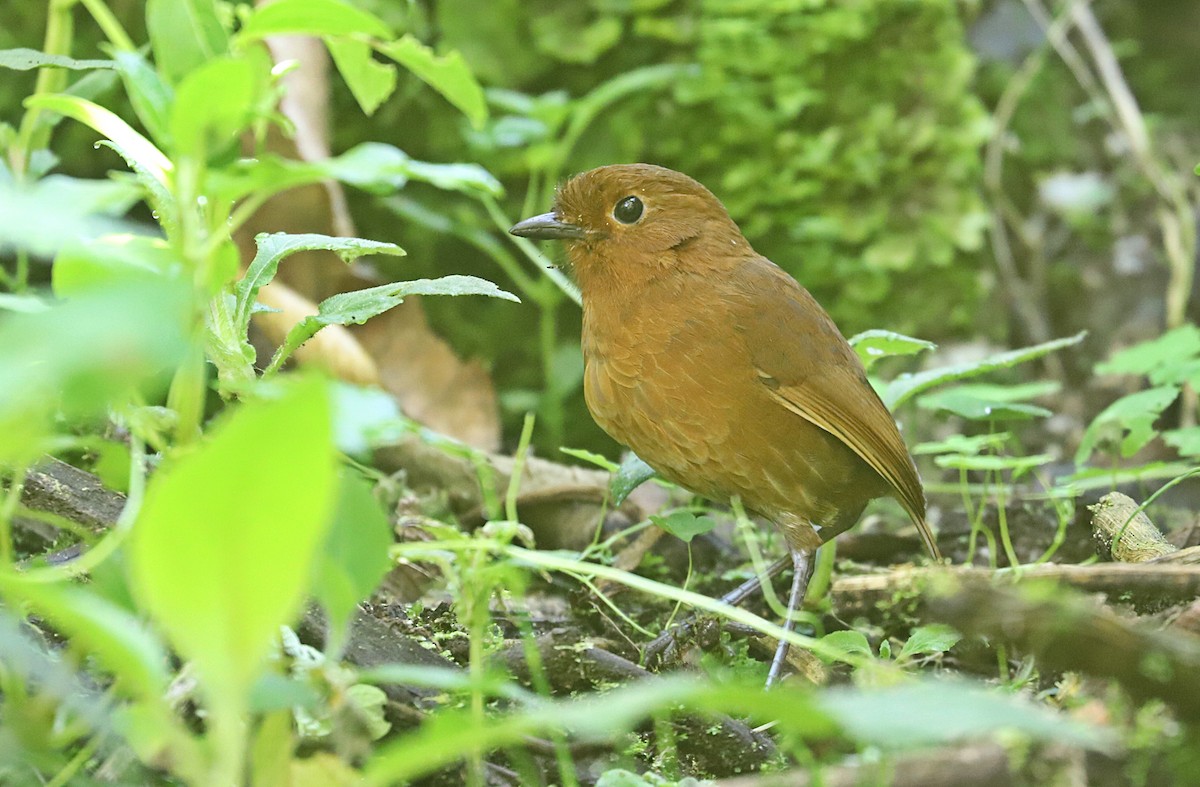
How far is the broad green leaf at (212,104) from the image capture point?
3.93 ft

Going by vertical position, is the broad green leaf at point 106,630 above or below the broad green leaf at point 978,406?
above

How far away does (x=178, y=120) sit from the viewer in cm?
125

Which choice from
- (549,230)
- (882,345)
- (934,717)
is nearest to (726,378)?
(882,345)

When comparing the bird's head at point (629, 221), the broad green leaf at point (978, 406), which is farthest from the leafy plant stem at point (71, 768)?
the broad green leaf at point (978, 406)

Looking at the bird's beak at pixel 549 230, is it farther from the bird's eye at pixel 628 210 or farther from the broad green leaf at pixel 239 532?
the broad green leaf at pixel 239 532

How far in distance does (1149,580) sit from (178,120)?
1.39 metres

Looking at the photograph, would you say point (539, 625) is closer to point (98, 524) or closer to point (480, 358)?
point (98, 524)

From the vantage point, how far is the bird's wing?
9.73 ft

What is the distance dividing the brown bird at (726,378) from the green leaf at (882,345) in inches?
1.8

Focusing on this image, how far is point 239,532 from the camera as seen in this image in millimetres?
1065

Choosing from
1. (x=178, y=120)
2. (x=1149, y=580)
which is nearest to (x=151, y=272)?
(x=178, y=120)

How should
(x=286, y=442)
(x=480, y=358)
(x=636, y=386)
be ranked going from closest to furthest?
(x=286, y=442), (x=636, y=386), (x=480, y=358)

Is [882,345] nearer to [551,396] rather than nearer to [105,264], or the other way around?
[551,396]

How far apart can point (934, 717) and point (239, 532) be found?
607mm
